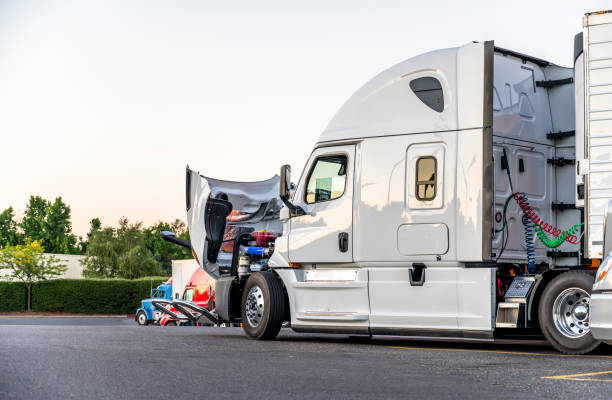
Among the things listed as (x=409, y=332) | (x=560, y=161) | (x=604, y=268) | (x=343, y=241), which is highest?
(x=560, y=161)

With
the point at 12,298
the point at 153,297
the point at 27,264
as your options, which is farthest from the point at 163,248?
the point at 153,297

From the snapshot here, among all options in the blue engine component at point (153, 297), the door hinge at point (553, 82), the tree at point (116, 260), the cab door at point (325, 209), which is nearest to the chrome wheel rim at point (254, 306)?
the cab door at point (325, 209)

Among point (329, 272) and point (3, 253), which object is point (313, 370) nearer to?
point (329, 272)

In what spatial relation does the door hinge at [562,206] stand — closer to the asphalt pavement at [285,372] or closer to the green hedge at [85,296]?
the asphalt pavement at [285,372]

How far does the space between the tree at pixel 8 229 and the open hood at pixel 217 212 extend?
110 metres

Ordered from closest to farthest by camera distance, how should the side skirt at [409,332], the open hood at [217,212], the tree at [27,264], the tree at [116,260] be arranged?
the side skirt at [409,332] < the open hood at [217,212] < the tree at [27,264] < the tree at [116,260]

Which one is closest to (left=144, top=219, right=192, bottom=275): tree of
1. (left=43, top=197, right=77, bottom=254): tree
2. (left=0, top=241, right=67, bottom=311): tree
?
(left=43, top=197, right=77, bottom=254): tree

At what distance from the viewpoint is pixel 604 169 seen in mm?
10078

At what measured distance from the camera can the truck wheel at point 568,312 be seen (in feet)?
32.9

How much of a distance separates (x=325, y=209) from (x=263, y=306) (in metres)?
1.71

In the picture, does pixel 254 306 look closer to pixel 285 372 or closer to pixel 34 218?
pixel 285 372

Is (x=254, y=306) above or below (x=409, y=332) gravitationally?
above

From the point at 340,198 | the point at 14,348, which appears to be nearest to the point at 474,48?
the point at 340,198

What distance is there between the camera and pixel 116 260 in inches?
3307
